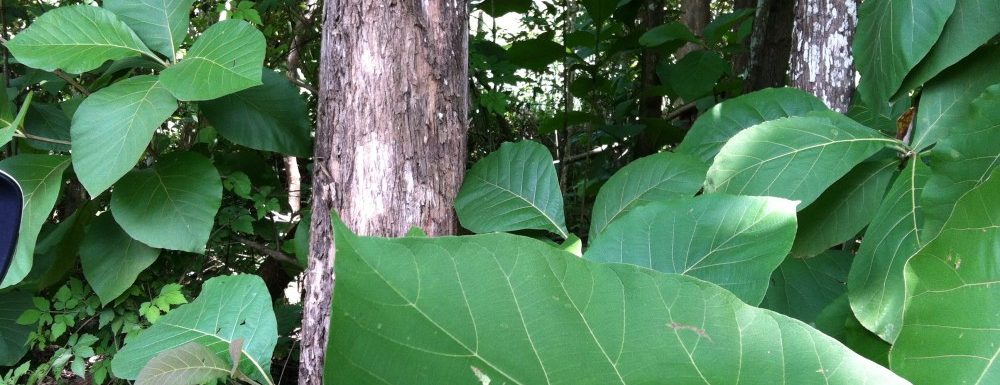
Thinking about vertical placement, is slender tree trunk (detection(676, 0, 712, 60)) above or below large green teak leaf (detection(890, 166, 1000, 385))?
above

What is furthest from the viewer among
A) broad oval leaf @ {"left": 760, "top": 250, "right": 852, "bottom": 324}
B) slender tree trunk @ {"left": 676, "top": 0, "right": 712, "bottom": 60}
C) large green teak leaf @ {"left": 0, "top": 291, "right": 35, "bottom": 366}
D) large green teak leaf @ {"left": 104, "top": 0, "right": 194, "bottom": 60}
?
slender tree trunk @ {"left": 676, "top": 0, "right": 712, "bottom": 60}

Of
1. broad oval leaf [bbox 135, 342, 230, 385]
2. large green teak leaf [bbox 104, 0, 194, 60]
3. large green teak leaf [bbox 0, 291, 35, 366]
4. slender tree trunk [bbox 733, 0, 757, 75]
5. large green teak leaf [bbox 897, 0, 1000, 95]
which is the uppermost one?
slender tree trunk [bbox 733, 0, 757, 75]

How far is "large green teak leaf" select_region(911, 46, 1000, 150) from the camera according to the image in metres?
1.20

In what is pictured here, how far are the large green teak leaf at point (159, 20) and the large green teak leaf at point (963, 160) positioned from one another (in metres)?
1.74

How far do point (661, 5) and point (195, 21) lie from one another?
7.77ft

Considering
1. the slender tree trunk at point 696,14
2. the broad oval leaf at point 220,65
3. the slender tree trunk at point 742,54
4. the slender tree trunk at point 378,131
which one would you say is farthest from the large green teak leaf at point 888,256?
the slender tree trunk at point 696,14

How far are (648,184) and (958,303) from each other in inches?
47.1

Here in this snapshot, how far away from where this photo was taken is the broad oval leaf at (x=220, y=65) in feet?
5.20

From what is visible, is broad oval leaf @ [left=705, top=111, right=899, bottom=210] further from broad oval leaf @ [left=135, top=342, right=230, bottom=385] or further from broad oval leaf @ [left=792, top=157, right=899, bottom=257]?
broad oval leaf @ [left=135, top=342, right=230, bottom=385]

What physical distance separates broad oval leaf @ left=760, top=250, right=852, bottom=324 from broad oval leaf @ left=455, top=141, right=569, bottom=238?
1.52ft

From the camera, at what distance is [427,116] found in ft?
5.41

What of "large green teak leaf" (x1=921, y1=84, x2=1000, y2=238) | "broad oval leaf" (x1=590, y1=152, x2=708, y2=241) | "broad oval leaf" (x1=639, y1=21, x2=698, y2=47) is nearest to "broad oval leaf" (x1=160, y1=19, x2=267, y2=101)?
"broad oval leaf" (x1=590, y1=152, x2=708, y2=241)

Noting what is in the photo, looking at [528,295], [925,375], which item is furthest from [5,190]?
[925,375]

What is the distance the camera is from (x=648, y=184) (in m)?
1.59
